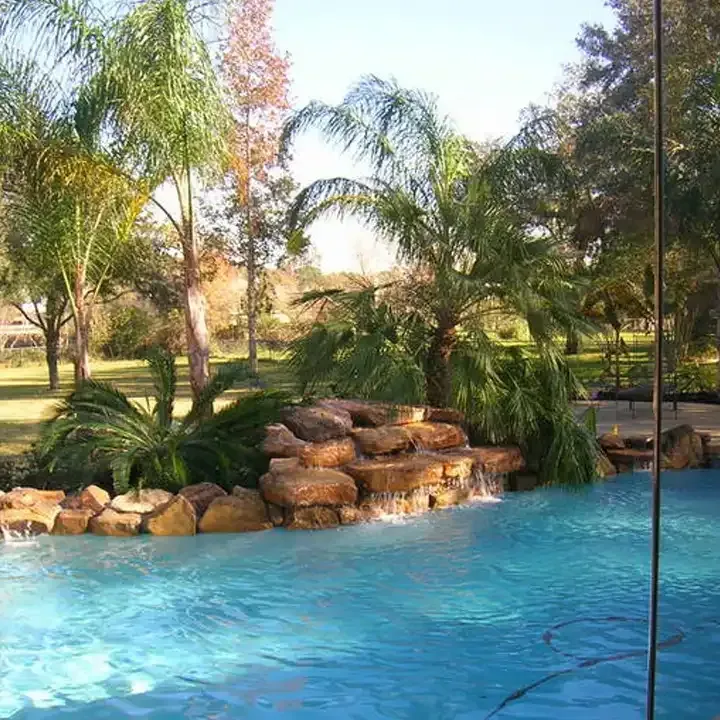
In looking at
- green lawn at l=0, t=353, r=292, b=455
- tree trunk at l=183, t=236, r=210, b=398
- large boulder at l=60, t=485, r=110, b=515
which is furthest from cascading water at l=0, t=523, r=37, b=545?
tree trunk at l=183, t=236, r=210, b=398

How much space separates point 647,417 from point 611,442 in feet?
13.0

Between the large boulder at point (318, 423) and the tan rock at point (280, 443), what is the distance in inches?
5.0

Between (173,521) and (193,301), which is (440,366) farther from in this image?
(173,521)

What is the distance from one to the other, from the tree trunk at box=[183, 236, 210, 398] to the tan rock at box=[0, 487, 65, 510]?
2.44 metres

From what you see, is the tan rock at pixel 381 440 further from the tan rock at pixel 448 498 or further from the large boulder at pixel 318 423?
the tan rock at pixel 448 498

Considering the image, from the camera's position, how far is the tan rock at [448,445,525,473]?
10.5 metres

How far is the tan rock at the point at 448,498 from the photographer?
984 cm

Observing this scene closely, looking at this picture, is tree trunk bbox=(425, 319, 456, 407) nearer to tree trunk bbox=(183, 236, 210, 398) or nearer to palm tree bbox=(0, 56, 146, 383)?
tree trunk bbox=(183, 236, 210, 398)

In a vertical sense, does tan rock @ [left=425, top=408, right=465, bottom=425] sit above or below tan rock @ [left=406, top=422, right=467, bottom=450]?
above

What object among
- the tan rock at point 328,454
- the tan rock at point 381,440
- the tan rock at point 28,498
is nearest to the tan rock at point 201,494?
the tan rock at point 328,454

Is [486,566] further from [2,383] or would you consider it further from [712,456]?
[2,383]

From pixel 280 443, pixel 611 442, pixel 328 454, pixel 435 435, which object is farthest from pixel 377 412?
pixel 611 442

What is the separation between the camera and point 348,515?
9.11 meters

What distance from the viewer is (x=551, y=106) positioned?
3309cm
